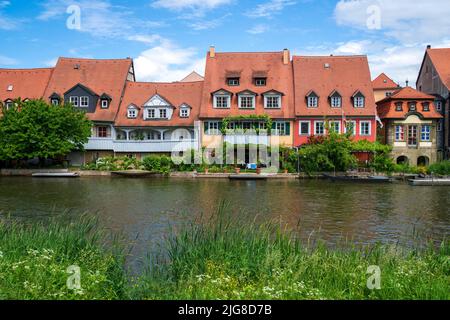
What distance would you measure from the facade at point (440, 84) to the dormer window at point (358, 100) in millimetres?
8305

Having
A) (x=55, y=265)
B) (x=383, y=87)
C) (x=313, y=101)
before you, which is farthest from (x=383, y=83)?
(x=55, y=265)

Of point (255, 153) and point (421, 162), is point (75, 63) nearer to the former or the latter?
point (255, 153)

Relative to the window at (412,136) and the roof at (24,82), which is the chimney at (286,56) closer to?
the window at (412,136)

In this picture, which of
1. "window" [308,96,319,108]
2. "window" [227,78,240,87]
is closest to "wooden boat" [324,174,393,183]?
"window" [308,96,319,108]

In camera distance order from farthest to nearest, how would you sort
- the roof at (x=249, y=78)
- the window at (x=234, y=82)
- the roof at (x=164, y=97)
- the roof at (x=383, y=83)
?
the roof at (x=383, y=83)
the window at (x=234, y=82)
the roof at (x=164, y=97)
the roof at (x=249, y=78)

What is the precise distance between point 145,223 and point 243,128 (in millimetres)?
29500

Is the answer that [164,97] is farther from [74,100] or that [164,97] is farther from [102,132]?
[74,100]

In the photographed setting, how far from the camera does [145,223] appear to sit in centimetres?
1872

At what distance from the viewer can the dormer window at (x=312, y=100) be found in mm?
47906

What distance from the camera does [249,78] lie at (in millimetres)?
50281

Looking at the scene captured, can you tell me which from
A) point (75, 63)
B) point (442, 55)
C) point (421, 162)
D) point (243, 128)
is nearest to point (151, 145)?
point (243, 128)

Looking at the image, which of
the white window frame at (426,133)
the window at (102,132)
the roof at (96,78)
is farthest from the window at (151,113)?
the white window frame at (426,133)

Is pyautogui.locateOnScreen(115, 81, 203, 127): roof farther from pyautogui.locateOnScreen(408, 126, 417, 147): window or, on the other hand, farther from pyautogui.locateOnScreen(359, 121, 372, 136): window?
pyautogui.locateOnScreen(408, 126, 417, 147): window

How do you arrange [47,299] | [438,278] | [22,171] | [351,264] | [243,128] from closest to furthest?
[47,299]
[438,278]
[351,264]
[22,171]
[243,128]
